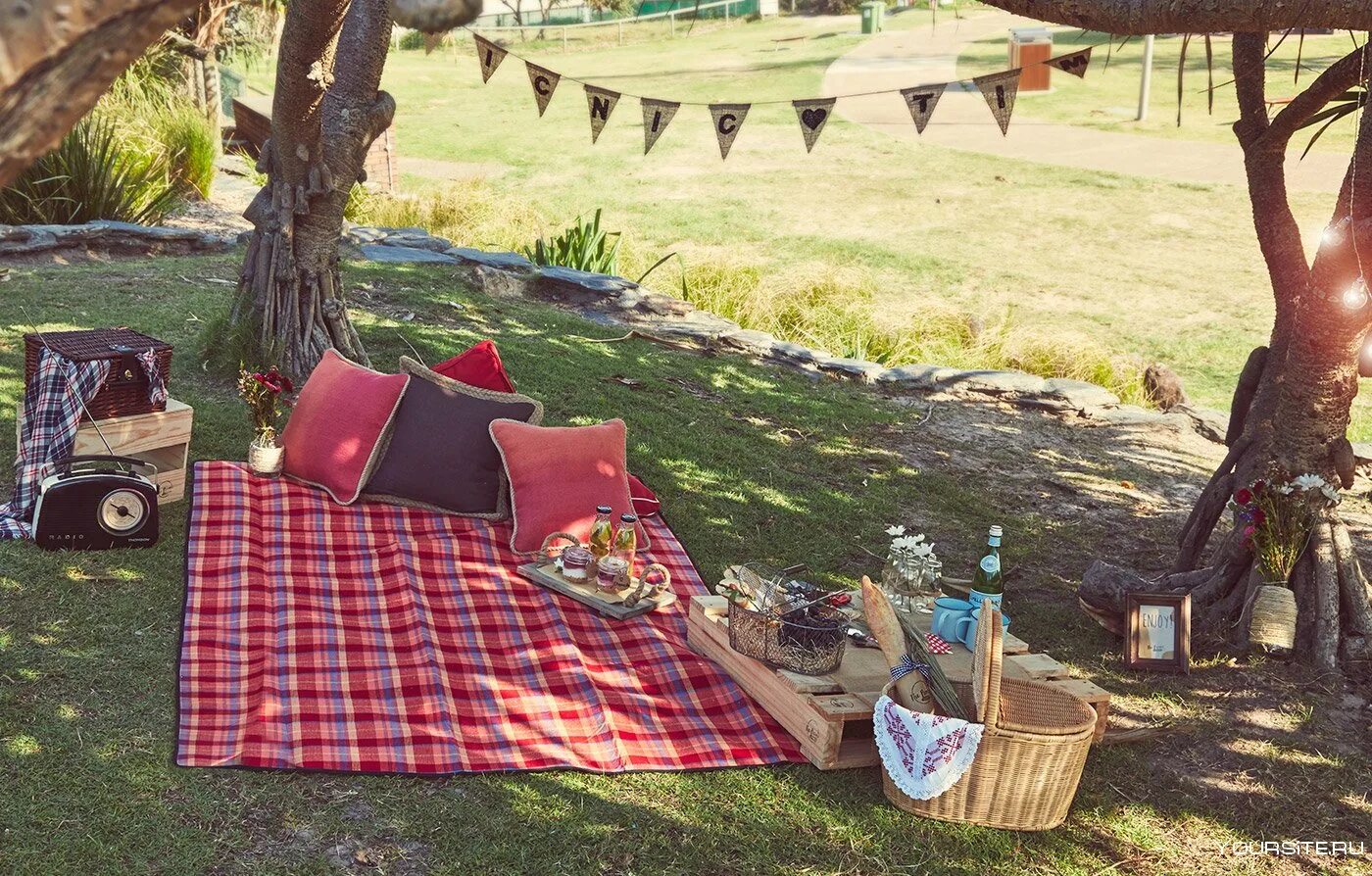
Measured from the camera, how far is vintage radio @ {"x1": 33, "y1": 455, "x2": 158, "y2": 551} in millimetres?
4922

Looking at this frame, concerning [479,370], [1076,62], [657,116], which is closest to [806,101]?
[657,116]

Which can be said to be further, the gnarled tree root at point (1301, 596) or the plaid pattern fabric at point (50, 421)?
the plaid pattern fabric at point (50, 421)

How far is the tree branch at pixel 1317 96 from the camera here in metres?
5.28

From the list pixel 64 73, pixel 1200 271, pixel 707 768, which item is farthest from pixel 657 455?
pixel 1200 271

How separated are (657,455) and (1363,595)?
11.1ft

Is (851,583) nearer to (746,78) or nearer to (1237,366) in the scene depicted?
(1237,366)

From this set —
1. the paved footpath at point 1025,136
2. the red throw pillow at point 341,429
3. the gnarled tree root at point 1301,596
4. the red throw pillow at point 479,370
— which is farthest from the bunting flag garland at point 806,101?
the paved footpath at point 1025,136

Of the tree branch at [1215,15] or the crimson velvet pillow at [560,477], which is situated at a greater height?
the tree branch at [1215,15]

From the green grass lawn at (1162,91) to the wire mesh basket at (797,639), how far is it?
19970 mm

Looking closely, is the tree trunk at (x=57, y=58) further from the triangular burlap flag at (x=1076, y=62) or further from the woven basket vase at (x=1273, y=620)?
the triangular burlap flag at (x=1076, y=62)

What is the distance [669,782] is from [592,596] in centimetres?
124

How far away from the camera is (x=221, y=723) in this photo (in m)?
4.04

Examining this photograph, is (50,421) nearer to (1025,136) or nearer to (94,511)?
(94,511)

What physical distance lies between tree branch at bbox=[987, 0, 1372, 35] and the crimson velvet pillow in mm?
2834
